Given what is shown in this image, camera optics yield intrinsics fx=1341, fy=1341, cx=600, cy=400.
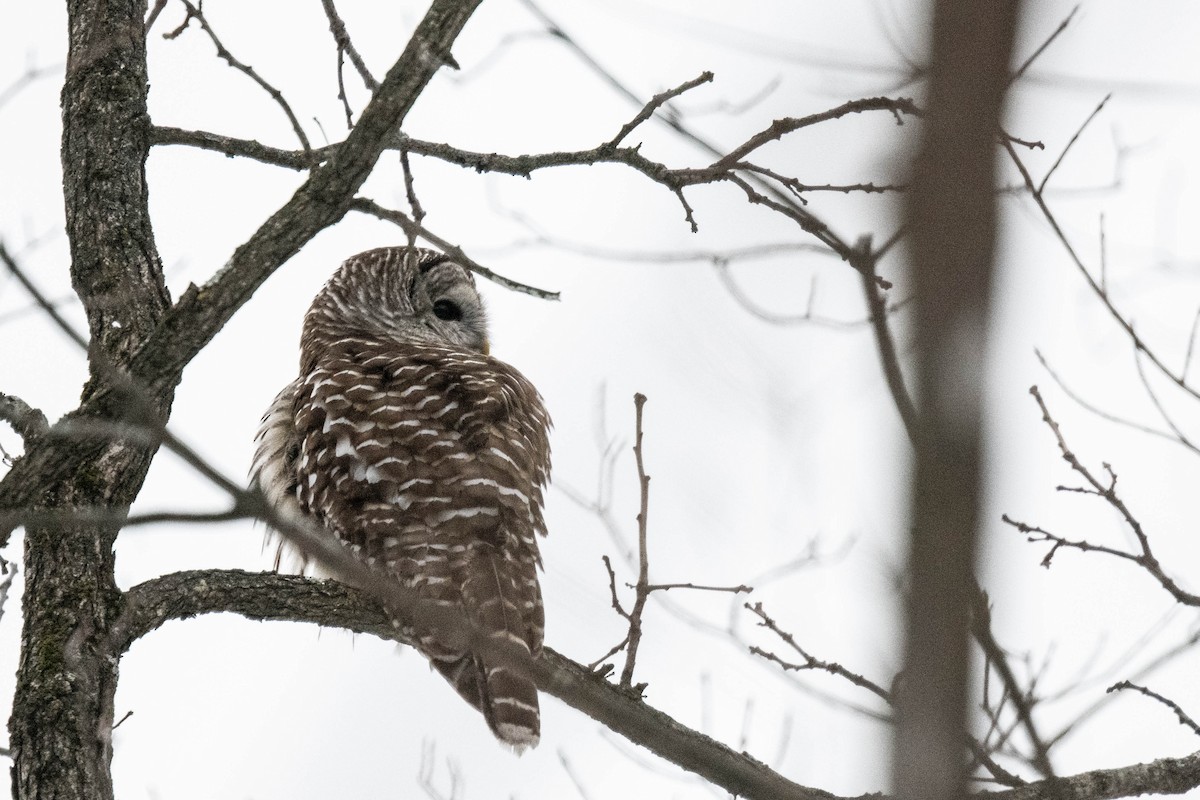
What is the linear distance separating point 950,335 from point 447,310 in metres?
7.15

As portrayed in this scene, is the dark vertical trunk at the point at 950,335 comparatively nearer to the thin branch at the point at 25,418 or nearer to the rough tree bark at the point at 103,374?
the rough tree bark at the point at 103,374

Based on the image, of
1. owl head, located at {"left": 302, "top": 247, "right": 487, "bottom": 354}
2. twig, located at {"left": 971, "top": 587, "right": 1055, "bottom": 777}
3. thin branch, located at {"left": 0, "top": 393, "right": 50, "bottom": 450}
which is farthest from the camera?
owl head, located at {"left": 302, "top": 247, "right": 487, "bottom": 354}

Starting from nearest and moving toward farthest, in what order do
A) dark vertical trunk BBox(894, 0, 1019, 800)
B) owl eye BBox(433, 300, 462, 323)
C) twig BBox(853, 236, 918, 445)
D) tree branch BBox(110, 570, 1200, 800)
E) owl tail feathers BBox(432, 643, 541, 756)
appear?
dark vertical trunk BBox(894, 0, 1019, 800) < twig BBox(853, 236, 918, 445) < tree branch BBox(110, 570, 1200, 800) < owl tail feathers BBox(432, 643, 541, 756) < owl eye BBox(433, 300, 462, 323)

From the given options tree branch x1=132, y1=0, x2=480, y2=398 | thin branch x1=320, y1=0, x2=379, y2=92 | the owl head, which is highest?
the owl head

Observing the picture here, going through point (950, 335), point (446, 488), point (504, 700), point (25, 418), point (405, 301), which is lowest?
point (950, 335)

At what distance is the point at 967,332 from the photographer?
1428 millimetres

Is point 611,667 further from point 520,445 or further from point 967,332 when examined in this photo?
point 967,332

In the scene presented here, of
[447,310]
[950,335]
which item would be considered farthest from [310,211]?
[447,310]

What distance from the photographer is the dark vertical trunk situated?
1398 mm

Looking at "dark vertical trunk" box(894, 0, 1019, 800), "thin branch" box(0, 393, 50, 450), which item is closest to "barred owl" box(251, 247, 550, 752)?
"thin branch" box(0, 393, 50, 450)

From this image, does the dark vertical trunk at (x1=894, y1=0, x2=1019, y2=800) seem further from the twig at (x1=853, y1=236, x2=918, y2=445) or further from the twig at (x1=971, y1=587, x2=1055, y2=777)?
the twig at (x1=971, y1=587, x2=1055, y2=777)

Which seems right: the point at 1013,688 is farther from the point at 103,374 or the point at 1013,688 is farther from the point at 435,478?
the point at 435,478

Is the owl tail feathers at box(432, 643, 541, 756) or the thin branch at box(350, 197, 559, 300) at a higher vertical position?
the thin branch at box(350, 197, 559, 300)

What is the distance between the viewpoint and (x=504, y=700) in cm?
479
